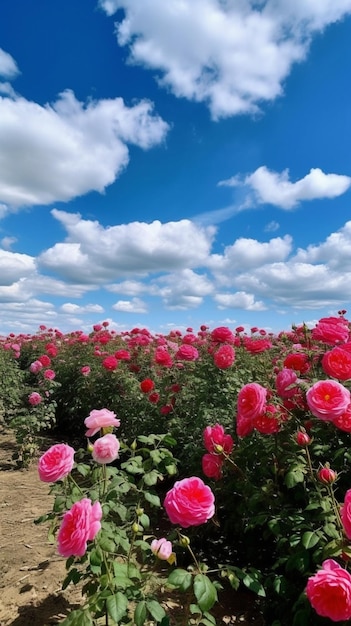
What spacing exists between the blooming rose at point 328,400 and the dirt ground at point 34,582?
1375mm

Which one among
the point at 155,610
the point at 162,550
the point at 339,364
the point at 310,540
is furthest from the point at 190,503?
the point at 339,364

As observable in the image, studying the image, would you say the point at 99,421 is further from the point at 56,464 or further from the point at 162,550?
the point at 162,550

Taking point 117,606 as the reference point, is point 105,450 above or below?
above

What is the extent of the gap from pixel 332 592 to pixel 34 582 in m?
2.01

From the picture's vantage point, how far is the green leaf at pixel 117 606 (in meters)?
1.49

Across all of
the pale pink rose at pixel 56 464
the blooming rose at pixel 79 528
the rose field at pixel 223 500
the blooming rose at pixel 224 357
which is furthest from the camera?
the blooming rose at pixel 224 357

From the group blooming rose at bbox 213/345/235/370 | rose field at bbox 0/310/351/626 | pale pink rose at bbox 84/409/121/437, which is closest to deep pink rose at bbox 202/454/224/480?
rose field at bbox 0/310/351/626

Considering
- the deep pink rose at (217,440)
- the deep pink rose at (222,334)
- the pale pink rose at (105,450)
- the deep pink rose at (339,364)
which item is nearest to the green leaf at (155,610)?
the pale pink rose at (105,450)

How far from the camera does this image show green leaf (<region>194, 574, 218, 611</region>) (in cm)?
150

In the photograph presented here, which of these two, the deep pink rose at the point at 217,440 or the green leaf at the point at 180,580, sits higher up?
the deep pink rose at the point at 217,440

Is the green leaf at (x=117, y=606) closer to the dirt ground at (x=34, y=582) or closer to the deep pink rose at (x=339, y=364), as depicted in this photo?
the dirt ground at (x=34, y=582)

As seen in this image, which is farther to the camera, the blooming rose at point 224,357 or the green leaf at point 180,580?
the blooming rose at point 224,357

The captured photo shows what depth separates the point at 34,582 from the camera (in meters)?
2.69

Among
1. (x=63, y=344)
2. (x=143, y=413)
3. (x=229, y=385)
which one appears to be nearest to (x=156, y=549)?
(x=229, y=385)
